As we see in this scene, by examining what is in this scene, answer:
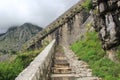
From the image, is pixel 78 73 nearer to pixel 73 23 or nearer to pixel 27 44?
pixel 73 23

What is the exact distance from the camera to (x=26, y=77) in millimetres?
5883

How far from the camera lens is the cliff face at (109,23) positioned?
40.6 ft

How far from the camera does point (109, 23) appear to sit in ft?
43.1

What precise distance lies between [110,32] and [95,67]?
1977 millimetres

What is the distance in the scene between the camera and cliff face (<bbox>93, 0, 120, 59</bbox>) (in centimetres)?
1237

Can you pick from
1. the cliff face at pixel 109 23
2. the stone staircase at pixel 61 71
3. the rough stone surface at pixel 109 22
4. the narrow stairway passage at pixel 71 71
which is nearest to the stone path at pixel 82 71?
the narrow stairway passage at pixel 71 71

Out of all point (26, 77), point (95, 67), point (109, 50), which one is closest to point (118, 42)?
point (109, 50)

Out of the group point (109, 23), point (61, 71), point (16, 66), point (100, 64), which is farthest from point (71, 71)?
point (16, 66)

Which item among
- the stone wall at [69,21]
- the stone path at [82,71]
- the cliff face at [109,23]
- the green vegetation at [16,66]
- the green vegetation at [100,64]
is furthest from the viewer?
the stone wall at [69,21]

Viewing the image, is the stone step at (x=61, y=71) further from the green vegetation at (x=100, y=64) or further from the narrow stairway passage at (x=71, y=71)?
the green vegetation at (x=100, y=64)

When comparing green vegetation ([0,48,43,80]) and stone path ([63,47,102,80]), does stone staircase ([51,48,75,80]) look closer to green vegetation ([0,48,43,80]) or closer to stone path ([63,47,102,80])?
stone path ([63,47,102,80])

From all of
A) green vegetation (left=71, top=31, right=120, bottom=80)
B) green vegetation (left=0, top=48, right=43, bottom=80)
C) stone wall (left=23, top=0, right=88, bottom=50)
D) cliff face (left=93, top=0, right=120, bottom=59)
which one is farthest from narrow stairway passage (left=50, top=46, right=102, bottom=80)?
stone wall (left=23, top=0, right=88, bottom=50)

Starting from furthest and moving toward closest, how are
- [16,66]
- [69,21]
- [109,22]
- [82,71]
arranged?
[69,21] < [16,66] < [109,22] < [82,71]

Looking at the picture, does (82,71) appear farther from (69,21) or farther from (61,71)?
(69,21)
